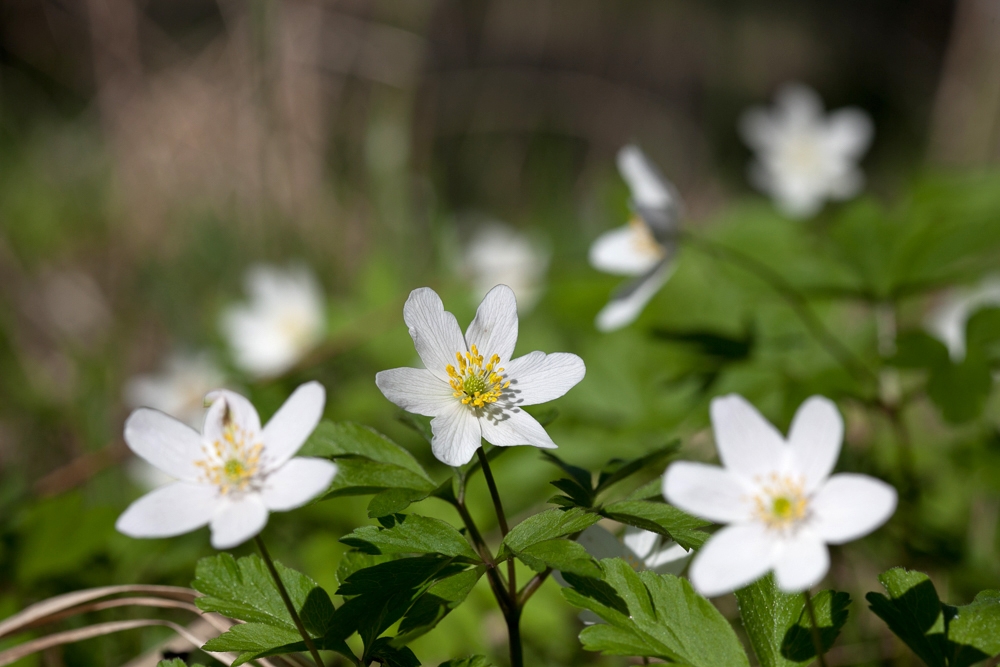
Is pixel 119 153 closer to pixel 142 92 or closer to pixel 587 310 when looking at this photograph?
pixel 142 92

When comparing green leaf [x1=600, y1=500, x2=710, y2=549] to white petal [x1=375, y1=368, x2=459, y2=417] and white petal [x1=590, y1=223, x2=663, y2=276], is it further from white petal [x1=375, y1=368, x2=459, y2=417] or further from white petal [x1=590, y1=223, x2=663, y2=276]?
white petal [x1=590, y1=223, x2=663, y2=276]

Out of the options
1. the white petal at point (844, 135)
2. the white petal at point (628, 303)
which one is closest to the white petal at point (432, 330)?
the white petal at point (628, 303)

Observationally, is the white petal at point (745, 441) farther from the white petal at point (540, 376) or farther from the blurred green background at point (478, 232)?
the blurred green background at point (478, 232)

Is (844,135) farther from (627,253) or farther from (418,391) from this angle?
(418,391)

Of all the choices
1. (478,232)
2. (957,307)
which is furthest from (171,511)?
(478,232)

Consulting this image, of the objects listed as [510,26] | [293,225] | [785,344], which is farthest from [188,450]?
[510,26]

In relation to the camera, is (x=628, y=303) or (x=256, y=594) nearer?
(x=256, y=594)
